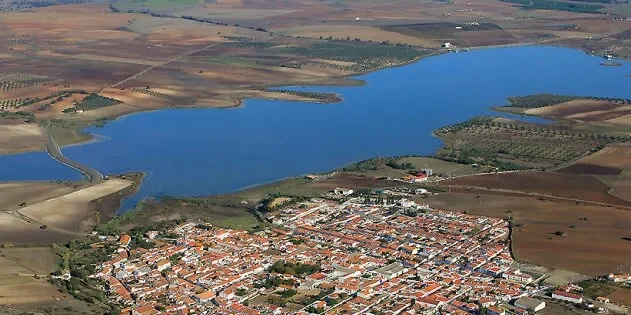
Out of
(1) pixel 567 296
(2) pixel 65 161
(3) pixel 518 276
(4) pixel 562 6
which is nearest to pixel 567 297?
(1) pixel 567 296

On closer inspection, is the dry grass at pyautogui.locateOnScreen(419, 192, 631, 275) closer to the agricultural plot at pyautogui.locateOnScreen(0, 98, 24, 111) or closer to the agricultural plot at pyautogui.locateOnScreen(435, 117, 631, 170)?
the agricultural plot at pyautogui.locateOnScreen(435, 117, 631, 170)

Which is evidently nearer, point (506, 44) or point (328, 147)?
point (328, 147)

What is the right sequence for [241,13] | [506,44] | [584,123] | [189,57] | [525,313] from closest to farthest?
[525,313] → [584,123] → [189,57] → [506,44] → [241,13]

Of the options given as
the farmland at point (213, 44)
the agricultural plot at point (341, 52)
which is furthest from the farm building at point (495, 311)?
the agricultural plot at point (341, 52)

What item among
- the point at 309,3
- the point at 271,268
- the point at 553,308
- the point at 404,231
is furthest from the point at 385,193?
the point at 309,3

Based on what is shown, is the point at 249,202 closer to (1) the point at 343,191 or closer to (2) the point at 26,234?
(1) the point at 343,191

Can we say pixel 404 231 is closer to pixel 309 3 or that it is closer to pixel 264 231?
pixel 264 231

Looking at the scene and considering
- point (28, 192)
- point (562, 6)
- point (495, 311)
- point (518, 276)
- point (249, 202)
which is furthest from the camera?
point (562, 6)
